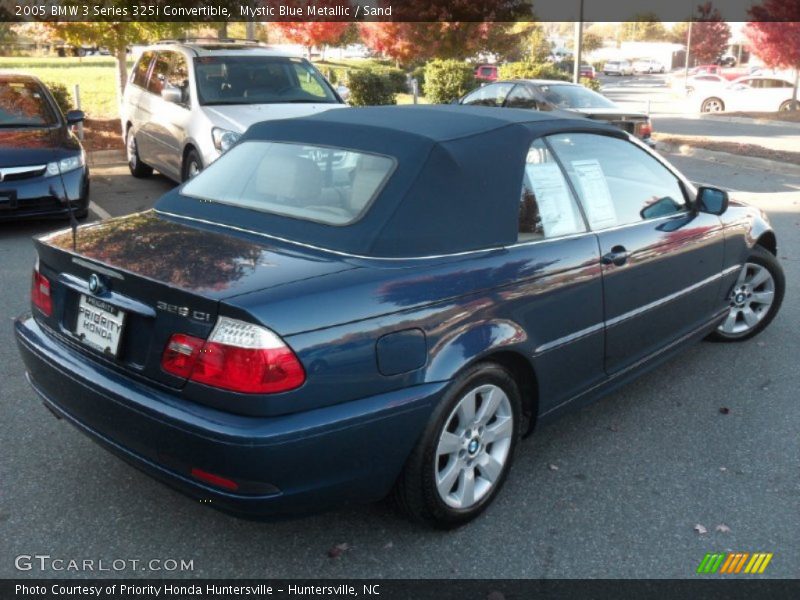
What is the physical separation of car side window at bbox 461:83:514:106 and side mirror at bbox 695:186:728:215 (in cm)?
978

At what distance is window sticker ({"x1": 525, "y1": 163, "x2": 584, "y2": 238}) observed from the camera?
142 inches

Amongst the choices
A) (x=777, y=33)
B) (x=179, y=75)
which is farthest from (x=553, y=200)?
(x=777, y=33)

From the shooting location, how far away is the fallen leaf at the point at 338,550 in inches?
122

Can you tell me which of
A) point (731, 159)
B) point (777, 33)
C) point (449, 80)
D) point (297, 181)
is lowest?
point (731, 159)

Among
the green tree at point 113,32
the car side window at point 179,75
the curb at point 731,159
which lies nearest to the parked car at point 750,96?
the curb at point 731,159

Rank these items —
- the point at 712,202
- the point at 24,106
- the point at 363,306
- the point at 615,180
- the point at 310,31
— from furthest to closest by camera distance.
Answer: the point at 310,31 < the point at 24,106 < the point at 712,202 < the point at 615,180 < the point at 363,306

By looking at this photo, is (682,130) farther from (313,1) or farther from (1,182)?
(1,182)

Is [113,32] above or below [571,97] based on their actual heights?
above

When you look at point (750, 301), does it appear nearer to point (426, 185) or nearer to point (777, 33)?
point (426, 185)

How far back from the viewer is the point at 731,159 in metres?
15.2

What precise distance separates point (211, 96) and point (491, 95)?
22.0 ft

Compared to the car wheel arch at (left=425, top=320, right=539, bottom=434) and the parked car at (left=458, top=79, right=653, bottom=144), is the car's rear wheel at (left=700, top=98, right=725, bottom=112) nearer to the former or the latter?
the parked car at (left=458, top=79, right=653, bottom=144)

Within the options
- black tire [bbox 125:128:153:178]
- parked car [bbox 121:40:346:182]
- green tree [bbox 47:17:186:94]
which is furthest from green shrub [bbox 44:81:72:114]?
parked car [bbox 121:40:346:182]

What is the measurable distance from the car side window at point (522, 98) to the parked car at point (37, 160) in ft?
24.5
